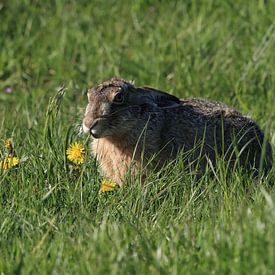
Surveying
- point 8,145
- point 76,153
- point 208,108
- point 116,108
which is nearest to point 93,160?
point 76,153

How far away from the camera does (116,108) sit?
18.1ft

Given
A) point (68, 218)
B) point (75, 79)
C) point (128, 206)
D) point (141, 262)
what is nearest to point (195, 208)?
point (128, 206)

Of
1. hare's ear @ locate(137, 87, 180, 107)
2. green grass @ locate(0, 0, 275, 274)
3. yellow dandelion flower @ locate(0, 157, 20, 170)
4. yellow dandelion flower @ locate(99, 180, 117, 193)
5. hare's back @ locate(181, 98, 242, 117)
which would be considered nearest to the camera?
green grass @ locate(0, 0, 275, 274)

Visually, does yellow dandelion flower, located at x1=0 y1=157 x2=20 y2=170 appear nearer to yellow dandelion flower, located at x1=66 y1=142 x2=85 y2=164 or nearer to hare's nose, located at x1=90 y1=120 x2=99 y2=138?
yellow dandelion flower, located at x1=66 y1=142 x2=85 y2=164

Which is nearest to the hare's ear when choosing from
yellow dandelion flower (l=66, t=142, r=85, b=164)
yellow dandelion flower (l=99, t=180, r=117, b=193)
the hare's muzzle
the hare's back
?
the hare's back

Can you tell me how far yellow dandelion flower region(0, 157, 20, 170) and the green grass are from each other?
4cm

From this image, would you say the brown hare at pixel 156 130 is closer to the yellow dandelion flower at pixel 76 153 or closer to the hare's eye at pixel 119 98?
the hare's eye at pixel 119 98

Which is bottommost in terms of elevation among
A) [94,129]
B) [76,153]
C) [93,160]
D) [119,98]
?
[93,160]

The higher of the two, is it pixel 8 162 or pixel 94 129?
pixel 94 129

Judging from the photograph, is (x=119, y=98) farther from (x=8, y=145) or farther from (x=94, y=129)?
(x=8, y=145)

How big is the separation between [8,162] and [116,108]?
67cm

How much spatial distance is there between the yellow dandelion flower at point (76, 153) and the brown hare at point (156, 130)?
13 cm

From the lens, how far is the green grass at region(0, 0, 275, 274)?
161 inches

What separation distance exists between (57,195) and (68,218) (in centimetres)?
35
